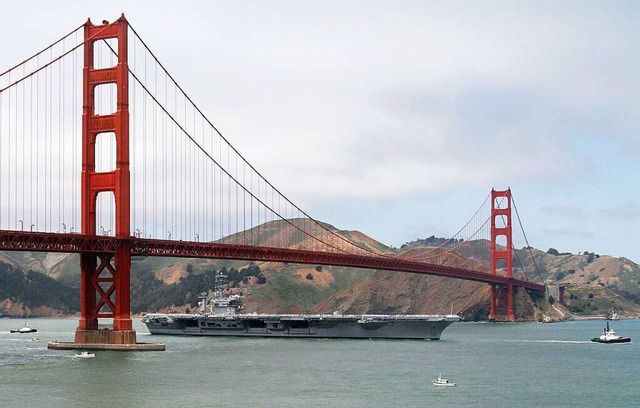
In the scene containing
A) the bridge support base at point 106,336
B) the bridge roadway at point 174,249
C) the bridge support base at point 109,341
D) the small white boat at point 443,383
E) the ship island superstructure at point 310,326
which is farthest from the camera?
the ship island superstructure at point 310,326

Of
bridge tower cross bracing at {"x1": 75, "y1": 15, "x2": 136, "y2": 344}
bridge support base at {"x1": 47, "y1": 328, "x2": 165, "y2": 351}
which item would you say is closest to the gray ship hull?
bridge support base at {"x1": 47, "y1": 328, "x2": 165, "y2": 351}

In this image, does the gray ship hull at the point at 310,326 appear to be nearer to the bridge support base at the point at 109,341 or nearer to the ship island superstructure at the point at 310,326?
the ship island superstructure at the point at 310,326

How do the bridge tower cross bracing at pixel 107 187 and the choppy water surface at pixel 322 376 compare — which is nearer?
the choppy water surface at pixel 322 376

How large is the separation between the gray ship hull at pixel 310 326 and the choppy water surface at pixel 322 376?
8992 mm

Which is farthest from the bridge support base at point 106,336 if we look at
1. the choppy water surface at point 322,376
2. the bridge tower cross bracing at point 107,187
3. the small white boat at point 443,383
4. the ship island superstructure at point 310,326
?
the ship island superstructure at point 310,326

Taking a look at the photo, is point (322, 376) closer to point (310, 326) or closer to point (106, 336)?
point (106, 336)

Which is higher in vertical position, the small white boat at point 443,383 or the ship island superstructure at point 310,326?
the ship island superstructure at point 310,326

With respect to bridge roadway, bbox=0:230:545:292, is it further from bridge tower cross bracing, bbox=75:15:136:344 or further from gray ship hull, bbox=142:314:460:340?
gray ship hull, bbox=142:314:460:340

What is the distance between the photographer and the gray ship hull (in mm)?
87875

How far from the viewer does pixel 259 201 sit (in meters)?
91.9

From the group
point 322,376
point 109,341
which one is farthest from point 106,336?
point 322,376

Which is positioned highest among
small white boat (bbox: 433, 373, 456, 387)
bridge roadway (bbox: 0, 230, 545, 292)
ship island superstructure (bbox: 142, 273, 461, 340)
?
bridge roadway (bbox: 0, 230, 545, 292)

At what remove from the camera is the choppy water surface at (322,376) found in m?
43.9

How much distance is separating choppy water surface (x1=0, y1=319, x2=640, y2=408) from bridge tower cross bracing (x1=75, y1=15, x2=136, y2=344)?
102 inches
